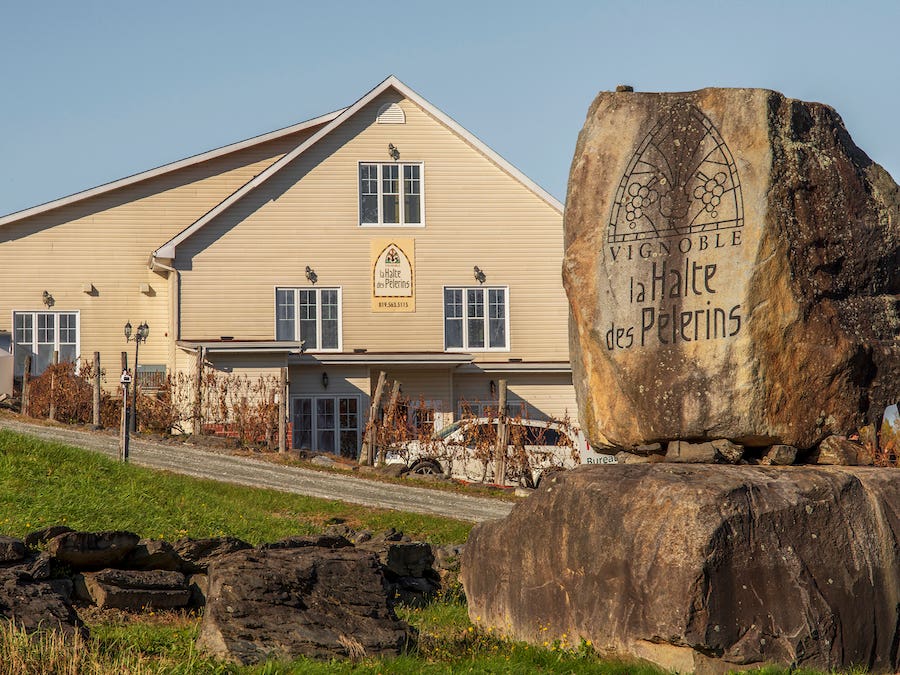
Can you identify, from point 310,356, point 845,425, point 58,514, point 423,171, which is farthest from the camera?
point 423,171

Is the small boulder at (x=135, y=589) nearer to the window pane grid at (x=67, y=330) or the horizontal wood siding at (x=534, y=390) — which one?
the horizontal wood siding at (x=534, y=390)

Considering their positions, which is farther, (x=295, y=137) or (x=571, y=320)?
(x=295, y=137)

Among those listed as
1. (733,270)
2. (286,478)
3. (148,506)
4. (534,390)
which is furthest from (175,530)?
(534,390)

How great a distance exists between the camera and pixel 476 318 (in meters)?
28.9

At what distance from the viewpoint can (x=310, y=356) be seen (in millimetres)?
26953

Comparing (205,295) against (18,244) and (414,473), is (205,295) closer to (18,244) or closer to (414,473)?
(18,244)

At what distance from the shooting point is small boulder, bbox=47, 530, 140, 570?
10555mm

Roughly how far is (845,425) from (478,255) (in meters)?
20.0

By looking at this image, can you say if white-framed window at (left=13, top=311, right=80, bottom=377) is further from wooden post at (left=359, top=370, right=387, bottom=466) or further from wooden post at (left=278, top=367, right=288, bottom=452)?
wooden post at (left=359, top=370, right=387, bottom=466)

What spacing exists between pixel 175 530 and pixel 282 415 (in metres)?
9.91

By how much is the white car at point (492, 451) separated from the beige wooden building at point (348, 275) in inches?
178

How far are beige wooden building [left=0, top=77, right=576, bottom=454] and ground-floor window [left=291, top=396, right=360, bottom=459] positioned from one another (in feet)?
0.11

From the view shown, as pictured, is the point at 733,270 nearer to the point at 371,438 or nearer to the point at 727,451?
the point at 727,451

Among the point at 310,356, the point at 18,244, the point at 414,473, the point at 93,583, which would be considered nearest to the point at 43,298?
the point at 18,244
